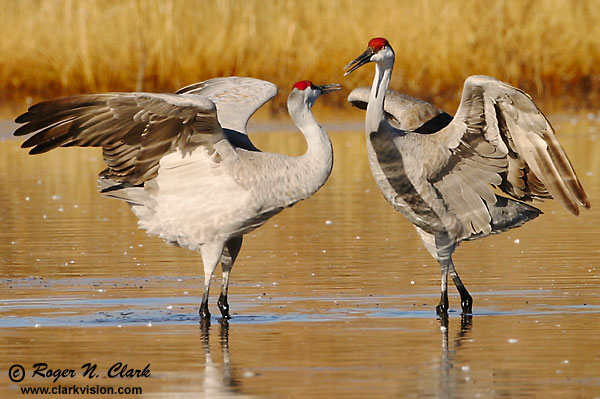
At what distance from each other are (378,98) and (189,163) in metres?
1.35

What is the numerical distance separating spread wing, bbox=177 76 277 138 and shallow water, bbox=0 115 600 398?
45.4 inches

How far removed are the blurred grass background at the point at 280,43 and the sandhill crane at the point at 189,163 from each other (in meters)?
11.9

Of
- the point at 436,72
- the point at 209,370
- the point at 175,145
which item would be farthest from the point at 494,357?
the point at 436,72

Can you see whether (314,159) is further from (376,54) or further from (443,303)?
(443,303)

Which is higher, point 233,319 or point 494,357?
point 494,357

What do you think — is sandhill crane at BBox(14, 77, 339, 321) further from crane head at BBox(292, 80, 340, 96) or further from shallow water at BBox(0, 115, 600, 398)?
shallow water at BBox(0, 115, 600, 398)

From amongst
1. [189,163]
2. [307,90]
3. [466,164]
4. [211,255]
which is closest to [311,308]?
[211,255]

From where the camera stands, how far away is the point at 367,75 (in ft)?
73.9

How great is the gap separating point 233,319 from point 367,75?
13.6 metres

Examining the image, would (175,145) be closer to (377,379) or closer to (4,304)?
(4,304)

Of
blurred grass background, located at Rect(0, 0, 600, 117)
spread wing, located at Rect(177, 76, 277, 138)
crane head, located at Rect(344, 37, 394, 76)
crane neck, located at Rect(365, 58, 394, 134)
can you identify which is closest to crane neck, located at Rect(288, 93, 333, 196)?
crane neck, located at Rect(365, 58, 394, 134)

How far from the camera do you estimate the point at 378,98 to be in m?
9.80

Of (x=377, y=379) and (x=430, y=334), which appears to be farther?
(x=430, y=334)

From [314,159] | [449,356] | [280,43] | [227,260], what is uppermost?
[314,159]
